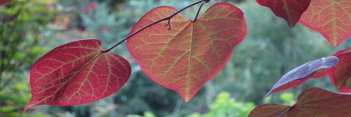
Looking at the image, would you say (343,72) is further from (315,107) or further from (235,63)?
(235,63)

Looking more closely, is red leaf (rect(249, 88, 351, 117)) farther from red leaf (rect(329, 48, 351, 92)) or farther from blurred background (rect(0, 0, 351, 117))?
blurred background (rect(0, 0, 351, 117))

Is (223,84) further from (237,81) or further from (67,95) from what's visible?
(67,95)

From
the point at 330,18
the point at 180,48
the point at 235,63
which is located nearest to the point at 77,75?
the point at 180,48

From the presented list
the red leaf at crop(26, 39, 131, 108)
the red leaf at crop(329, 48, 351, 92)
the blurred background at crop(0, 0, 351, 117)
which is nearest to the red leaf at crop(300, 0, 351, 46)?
the red leaf at crop(329, 48, 351, 92)

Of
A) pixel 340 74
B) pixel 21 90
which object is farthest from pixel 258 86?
pixel 340 74

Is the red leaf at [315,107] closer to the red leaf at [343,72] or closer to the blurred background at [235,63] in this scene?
the red leaf at [343,72]
